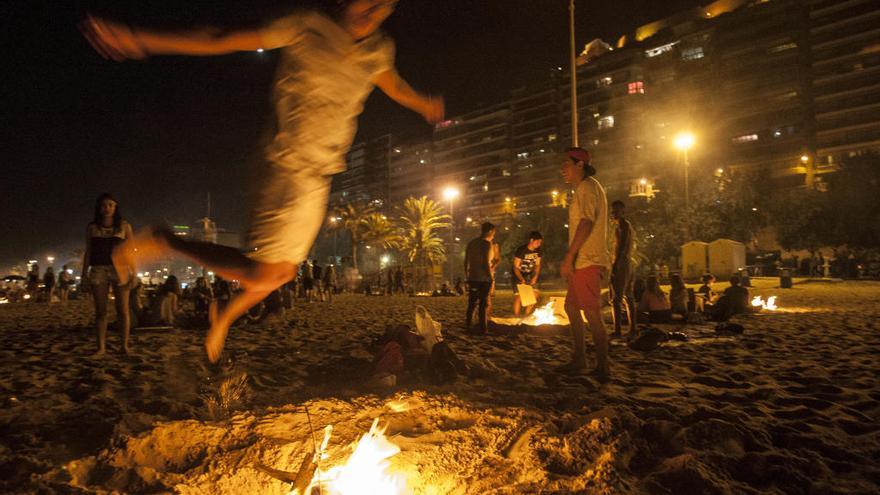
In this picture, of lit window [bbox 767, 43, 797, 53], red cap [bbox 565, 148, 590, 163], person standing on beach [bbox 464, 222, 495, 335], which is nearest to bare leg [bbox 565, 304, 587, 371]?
red cap [bbox 565, 148, 590, 163]

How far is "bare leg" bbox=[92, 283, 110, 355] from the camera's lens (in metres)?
4.87

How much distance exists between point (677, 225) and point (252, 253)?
38.8 metres

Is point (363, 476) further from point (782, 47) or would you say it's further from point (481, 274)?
point (782, 47)

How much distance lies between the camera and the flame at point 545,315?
7763 millimetres

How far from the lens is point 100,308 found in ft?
16.4

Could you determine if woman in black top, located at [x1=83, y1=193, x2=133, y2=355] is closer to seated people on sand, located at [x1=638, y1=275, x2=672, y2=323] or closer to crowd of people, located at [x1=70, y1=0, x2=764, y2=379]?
crowd of people, located at [x1=70, y1=0, x2=764, y2=379]

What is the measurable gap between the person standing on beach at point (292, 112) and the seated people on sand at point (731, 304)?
8.39 meters

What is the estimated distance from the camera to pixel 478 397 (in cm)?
343

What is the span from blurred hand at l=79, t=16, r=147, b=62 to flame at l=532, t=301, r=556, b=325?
22.0 feet

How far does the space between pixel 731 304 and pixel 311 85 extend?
354 inches

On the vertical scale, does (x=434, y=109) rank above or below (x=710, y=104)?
below

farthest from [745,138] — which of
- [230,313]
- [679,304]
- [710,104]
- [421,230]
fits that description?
[230,313]

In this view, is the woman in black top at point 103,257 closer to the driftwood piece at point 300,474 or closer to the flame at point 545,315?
the driftwood piece at point 300,474

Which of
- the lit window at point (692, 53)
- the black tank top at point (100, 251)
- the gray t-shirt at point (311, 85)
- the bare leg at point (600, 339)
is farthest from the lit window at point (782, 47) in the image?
the black tank top at point (100, 251)
